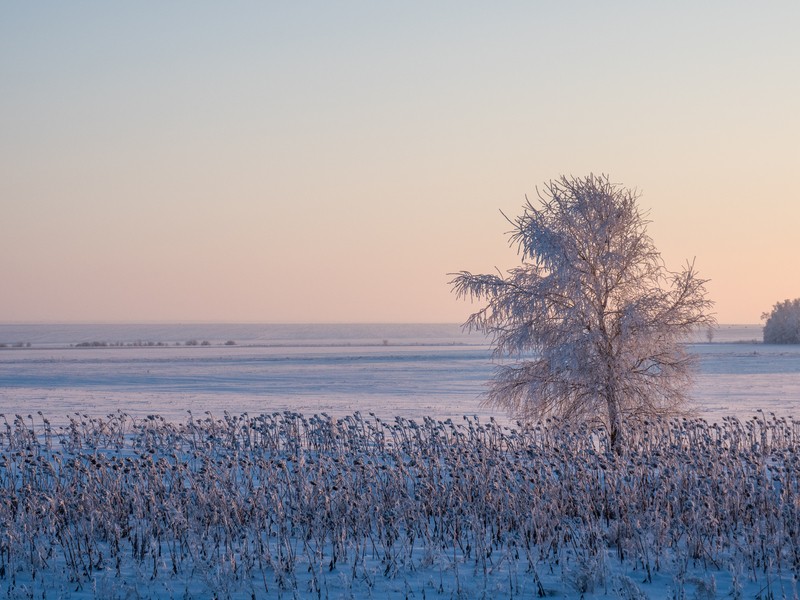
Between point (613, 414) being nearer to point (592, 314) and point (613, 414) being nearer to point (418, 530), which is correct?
point (592, 314)

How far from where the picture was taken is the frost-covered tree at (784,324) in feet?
261

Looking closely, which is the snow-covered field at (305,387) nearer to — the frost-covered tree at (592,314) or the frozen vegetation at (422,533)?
the frost-covered tree at (592,314)

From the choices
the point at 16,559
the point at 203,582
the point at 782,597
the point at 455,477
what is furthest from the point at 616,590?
the point at 16,559

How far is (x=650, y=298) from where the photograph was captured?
54.2 ft

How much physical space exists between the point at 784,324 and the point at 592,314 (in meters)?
71.5

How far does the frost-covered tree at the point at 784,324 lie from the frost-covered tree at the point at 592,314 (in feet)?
227

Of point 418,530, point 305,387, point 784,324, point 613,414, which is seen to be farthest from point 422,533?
point 784,324

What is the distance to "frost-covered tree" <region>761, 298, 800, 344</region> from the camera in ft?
261

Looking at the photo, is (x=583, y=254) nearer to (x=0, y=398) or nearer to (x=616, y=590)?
(x=616, y=590)

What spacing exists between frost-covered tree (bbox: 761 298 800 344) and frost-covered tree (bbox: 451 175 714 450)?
227 ft

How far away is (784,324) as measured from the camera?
80.6m

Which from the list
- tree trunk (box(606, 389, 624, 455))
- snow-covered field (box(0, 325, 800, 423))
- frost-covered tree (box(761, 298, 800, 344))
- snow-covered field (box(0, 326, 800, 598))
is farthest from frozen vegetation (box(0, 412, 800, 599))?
frost-covered tree (box(761, 298, 800, 344))

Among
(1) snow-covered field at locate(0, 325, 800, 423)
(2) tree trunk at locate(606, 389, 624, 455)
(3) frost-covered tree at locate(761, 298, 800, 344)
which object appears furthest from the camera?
(3) frost-covered tree at locate(761, 298, 800, 344)

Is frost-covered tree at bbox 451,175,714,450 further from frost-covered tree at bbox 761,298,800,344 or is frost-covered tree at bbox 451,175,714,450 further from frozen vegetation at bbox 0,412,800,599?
frost-covered tree at bbox 761,298,800,344
